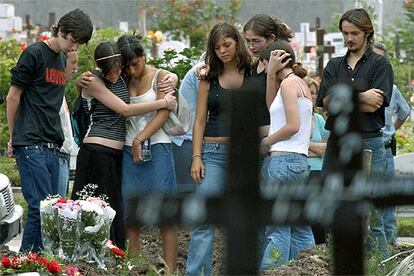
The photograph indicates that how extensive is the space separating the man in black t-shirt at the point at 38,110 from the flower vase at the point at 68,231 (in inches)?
31.3

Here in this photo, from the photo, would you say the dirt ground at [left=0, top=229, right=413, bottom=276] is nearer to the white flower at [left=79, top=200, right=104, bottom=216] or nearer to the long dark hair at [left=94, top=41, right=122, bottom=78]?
the white flower at [left=79, top=200, right=104, bottom=216]

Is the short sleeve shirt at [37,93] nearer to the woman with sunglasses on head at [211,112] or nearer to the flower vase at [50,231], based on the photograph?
the flower vase at [50,231]

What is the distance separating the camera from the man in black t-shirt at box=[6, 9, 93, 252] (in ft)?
25.2

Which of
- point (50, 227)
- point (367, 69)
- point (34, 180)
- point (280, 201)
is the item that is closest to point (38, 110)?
point (34, 180)

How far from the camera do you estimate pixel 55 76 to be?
25.5 ft

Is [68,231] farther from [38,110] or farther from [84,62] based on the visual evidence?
[84,62]

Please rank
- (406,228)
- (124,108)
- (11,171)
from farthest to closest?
(11,171) → (406,228) → (124,108)

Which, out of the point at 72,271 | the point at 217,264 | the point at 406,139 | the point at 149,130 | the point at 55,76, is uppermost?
the point at 55,76

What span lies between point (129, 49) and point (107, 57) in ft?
0.49

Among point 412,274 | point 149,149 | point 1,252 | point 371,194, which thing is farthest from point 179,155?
point 371,194

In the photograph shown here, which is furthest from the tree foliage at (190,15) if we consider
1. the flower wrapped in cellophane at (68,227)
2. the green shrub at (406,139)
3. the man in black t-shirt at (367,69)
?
the flower wrapped in cellophane at (68,227)

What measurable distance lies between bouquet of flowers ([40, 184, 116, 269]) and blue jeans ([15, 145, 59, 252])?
2.24ft

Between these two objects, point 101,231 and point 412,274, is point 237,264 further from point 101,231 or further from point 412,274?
point 101,231

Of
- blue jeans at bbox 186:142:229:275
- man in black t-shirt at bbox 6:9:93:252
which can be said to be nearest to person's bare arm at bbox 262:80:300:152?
blue jeans at bbox 186:142:229:275
